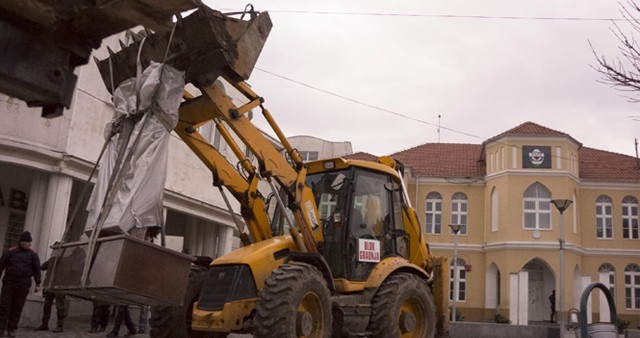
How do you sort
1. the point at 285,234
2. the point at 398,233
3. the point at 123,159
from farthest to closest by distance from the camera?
the point at 398,233, the point at 285,234, the point at 123,159

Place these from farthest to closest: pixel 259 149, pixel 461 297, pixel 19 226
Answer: pixel 461 297, pixel 19 226, pixel 259 149

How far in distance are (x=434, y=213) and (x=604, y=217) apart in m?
10.3

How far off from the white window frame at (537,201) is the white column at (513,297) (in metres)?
3.40

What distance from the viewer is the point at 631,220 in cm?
3919

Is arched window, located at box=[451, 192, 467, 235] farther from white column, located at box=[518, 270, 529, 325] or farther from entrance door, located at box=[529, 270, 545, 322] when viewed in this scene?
white column, located at box=[518, 270, 529, 325]

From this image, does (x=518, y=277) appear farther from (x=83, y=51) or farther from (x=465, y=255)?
(x=83, y=51)

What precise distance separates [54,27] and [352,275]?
251 inches

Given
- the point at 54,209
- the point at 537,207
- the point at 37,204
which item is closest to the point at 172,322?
the point at 54,209

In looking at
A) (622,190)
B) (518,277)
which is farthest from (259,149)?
(622,190)

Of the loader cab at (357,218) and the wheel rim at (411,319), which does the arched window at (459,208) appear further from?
the wheel rim at (411,319)

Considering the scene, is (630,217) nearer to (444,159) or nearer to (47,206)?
(444,159)

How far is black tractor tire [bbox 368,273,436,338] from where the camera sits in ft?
27.2

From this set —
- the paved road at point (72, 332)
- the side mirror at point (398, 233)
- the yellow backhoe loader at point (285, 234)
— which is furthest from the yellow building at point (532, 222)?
the yellow backhoe loader at point (285, 234)

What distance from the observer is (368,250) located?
9.00 m
